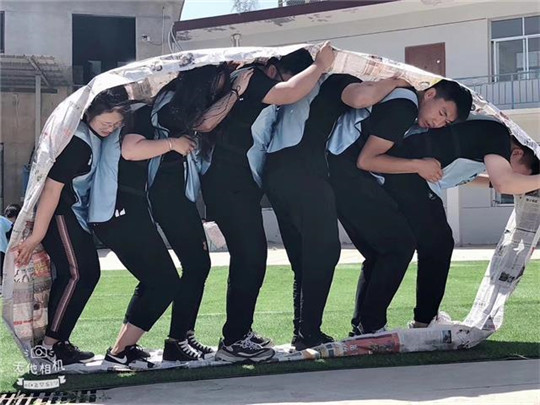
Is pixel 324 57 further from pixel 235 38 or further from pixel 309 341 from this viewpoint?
pixel 235 38

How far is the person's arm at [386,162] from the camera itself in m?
4.60

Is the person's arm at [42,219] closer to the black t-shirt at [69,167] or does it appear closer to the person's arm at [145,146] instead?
the black t-shirt at [69,167]

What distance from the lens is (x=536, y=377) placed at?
377 centimetres

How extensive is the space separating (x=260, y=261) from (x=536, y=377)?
1.81 m

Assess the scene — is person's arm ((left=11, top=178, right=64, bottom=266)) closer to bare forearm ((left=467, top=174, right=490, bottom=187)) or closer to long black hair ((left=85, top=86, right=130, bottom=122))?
long black hair ((left=85, top=86, right=130, bottom=122))

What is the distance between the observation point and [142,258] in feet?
14.1

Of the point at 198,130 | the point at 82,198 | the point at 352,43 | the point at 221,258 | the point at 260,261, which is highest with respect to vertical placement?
the point at 352,43

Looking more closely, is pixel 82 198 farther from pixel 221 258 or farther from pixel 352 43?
pixel 352 43

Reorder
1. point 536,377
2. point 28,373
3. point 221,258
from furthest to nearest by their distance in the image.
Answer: point 221,258 → point 28,373 → point 536,377

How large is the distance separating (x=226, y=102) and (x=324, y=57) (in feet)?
2.29

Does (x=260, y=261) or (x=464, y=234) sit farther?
(x=464, y=234)

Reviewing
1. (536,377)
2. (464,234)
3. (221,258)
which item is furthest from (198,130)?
(464,234)

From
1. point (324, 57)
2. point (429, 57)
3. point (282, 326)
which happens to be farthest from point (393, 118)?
point (429, 57)

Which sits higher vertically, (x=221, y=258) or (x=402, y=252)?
(x=402, y=252)
